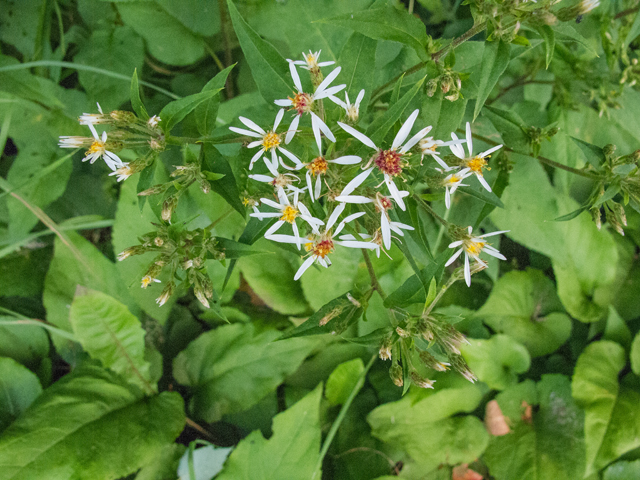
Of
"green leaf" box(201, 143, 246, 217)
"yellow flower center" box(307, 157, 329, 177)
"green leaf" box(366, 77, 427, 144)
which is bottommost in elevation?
"green leaf" box(201, 143, 246, 217)

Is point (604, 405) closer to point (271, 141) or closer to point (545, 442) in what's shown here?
point (545, 442)

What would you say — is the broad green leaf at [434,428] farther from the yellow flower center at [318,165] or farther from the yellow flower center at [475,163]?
the yellow flower center at [318,165]

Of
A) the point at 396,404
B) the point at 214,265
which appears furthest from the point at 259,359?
the point at 396,404

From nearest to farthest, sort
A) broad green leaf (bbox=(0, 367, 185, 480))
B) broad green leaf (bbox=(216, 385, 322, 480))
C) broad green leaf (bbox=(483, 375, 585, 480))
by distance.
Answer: broad green leaf (bbox=(0, 367, 185, 480)), broad green leaf (bbox=(216, 385, 322, 480)), broad green leaf (bbox=(483, 375, 585, 480))

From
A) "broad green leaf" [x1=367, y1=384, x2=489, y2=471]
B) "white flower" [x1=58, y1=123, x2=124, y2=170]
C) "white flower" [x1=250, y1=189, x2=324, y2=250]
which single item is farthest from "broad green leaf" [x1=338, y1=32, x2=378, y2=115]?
"broad green leaf" [x1=367, y1=384, x2=489, y2=471]

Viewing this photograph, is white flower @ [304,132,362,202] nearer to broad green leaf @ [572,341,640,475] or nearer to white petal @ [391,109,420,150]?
white petal @ [391,109,420,150]

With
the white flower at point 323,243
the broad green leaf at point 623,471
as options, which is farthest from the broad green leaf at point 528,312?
the white flower at point 323,243
